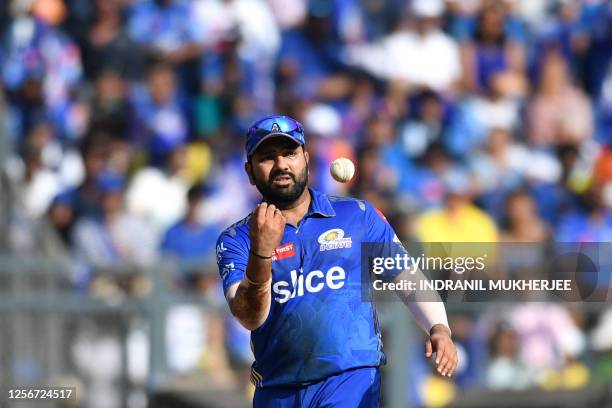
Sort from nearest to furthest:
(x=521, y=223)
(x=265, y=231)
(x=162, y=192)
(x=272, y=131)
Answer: (x=265, y=231)
(x=272, y=131)
(x=521, y=223)
(x=162, y=192)

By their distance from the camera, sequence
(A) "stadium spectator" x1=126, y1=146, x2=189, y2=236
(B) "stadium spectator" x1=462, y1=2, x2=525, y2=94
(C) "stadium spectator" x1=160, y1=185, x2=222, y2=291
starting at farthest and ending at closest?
(B) "stadium spectator" x1=462, y1=2, x2=525, y2=94, (A) "stadium spectator" x1=126, y1=146, x2=189, y2=236, (C) "stadium spectator" x1=160, y1=185, x2=222, y2=291

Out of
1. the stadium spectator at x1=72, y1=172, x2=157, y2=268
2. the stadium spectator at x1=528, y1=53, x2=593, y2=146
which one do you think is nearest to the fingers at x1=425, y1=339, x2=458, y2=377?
the stadium spectator at x1=72, y1=172, x2=157, y2=268

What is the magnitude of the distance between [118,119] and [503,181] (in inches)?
174

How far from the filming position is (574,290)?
1015cm

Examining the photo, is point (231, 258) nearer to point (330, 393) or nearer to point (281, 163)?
point (281, 163)

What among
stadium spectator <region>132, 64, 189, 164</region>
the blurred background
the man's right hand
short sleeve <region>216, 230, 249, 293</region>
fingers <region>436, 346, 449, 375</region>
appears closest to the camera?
the man's right hand

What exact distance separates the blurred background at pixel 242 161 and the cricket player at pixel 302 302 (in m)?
4.53

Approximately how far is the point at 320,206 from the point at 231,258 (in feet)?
1.80

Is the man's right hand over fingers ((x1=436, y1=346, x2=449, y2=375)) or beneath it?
over

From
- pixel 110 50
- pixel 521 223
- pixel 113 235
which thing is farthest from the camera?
pixel 110 50

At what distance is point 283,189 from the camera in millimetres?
6293

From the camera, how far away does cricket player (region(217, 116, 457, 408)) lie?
6281 millimetres

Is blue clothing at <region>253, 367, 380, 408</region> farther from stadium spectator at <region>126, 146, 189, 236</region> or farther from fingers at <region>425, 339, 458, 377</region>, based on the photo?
stadium spectator at <region>126, 146, 189, 236</region>

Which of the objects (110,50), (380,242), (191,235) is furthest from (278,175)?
(110,50)
